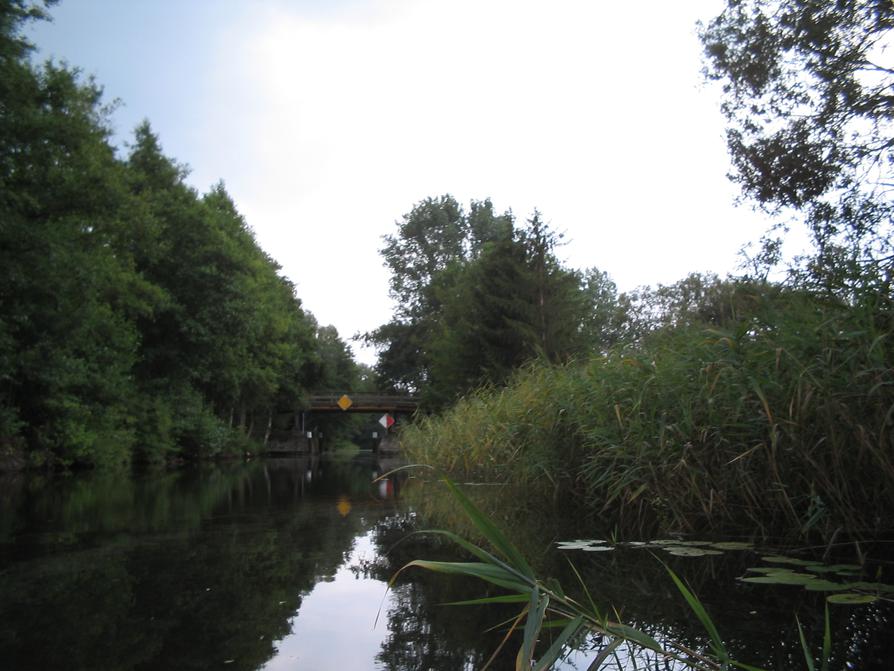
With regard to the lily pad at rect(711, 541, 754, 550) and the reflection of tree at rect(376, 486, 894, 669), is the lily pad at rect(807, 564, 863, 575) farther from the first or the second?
the lily pad at rect(711, 541, 754, 550)

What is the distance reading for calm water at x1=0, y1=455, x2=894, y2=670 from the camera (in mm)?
2402

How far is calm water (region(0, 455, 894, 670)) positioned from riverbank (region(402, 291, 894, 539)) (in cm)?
61

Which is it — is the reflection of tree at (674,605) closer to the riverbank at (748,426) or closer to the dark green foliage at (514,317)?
the riverbank at (748,426)

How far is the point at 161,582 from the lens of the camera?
361cm

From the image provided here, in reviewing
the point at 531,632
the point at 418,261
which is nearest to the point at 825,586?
the point at 531,632

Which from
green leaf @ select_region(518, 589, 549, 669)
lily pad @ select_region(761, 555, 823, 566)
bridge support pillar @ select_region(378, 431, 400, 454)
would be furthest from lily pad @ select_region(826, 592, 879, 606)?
bridge support pillar @ select_region(378, 431, 400, 454)

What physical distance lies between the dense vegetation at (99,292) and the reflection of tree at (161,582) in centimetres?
1005

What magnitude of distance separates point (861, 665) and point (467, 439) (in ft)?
28.6

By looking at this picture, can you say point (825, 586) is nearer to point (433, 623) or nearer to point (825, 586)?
point (825, 586)

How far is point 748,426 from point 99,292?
19.8m

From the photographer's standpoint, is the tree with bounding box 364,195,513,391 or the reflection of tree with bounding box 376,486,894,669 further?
the tree with bounding box 364,195,513,391

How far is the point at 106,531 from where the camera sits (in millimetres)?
5719

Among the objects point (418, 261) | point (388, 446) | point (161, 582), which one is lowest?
point (161, 582)

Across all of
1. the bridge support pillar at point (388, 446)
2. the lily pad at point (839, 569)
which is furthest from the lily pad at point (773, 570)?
the bridge support pillar at point (388, 446)
